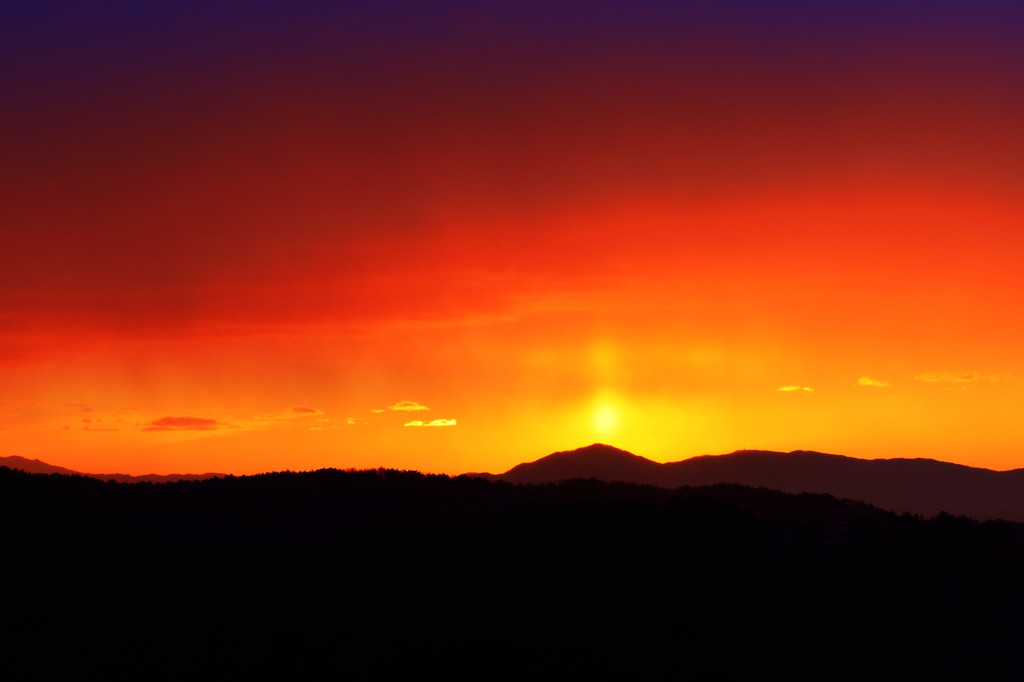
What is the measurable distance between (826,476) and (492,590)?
278ft

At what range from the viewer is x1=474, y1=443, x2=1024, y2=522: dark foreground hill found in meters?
87.1

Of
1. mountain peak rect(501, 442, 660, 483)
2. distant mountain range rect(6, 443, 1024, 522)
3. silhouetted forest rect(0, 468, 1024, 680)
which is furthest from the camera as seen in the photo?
distant mountain range rect(6, 443, 1024, 522)

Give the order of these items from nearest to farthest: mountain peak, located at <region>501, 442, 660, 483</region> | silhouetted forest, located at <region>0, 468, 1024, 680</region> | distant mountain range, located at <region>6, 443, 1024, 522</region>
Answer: silhouetted forest, located at <region>0, 468, 1024, 680</region> → mountain peak, located at <region>501, 442, 660, 483</region> → distant mountain range, located at <region>6, 443, 1024, 522</region>

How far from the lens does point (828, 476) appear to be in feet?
321

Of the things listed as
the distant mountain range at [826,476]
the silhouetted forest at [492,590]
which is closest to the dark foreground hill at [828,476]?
the distant mountain range at [826,476]

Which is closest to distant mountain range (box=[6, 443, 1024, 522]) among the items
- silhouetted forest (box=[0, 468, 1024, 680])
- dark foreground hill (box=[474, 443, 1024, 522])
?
dark foreground hill (box=[474, 443, 1024, 522])

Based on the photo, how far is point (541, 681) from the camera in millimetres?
17109

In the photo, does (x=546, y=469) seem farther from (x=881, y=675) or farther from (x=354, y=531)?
(x=881, y=675)

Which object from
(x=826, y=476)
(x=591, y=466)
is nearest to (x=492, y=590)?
(x=591, y=466)

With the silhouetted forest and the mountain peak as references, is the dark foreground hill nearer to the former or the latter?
the mountain peak

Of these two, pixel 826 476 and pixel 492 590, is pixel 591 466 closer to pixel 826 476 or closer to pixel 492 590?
pixel 826 476

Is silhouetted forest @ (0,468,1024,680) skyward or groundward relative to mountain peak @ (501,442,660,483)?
groundward

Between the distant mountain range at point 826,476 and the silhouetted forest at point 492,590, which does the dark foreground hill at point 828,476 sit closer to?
the distant mountain range at point 826,476

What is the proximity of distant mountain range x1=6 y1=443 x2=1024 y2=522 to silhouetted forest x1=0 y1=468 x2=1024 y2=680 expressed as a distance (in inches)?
2087
